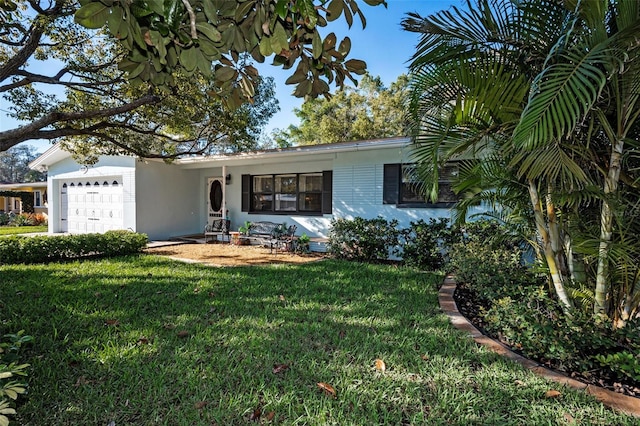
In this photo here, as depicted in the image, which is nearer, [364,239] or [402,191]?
[364,239]

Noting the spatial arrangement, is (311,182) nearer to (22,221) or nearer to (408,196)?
(408,196)

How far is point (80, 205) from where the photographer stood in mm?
13781

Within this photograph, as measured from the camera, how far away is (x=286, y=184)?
11625mm

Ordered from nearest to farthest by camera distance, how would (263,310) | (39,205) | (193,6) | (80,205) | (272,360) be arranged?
(193,6)
(272,360)
(263,310)
(80,205)
(39,205)

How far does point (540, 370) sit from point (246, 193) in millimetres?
10719

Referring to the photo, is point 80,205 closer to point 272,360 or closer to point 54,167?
point 54,167

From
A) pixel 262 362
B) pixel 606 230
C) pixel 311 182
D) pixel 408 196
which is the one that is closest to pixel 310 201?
pixel 311 182

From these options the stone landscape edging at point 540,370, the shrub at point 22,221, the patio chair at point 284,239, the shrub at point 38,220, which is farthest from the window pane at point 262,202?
the shrub at point 22,221

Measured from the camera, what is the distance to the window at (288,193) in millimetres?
10572

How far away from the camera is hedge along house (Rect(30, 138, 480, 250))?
29.0 ft

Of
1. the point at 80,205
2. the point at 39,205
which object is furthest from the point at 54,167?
the point at 39,205

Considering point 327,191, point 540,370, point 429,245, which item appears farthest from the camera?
point 327,191

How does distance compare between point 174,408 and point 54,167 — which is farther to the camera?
point 54,167

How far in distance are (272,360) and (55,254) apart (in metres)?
7.93
